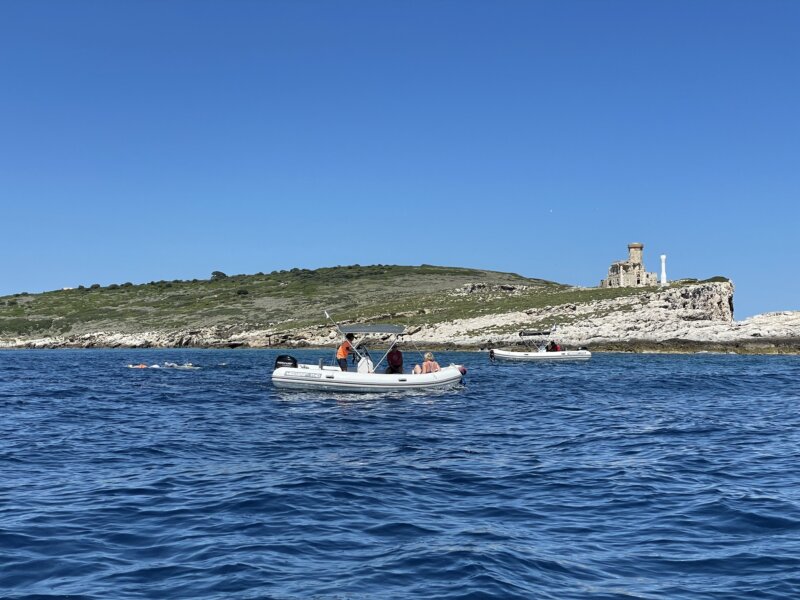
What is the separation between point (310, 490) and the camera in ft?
49.5

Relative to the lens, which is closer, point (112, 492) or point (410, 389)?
point (112, 492)

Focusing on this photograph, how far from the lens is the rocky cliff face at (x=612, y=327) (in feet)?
263

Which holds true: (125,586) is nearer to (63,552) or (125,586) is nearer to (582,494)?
(63,552)

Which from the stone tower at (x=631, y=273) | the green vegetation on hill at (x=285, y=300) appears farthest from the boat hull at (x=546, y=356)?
the stone tower at (x=631, y=273)

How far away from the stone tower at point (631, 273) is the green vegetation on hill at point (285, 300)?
431cm

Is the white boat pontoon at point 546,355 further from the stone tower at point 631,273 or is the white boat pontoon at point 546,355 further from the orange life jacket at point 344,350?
the stone tower at point 631,273

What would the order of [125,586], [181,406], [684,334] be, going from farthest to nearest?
[684,334]
[181,406]
[125,586]

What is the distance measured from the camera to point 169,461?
18328mm

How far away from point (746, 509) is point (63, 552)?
10.9 meters

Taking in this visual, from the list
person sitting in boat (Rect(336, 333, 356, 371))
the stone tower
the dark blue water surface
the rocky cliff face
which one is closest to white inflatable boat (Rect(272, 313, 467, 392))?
person sitting in boat (Rect(336, 333, 356, 371))

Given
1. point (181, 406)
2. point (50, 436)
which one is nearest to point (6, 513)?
point (50, 436)

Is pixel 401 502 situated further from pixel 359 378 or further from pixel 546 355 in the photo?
pixel 546 355

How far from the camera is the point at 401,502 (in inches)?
553

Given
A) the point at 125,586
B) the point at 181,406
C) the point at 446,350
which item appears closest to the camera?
the point at 125,586
